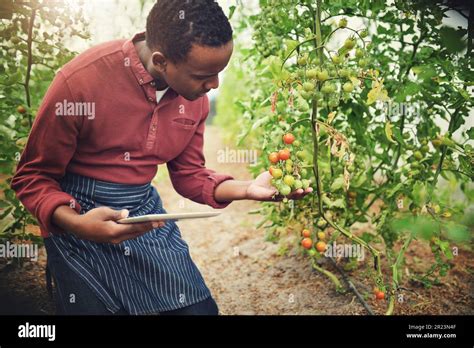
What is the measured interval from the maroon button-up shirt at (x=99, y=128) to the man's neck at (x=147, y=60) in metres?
0.02

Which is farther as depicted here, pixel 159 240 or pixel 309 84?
pixel 159 240

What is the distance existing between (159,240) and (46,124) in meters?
0.52

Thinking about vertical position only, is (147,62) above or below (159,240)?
above

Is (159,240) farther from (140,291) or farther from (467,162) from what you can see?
(467,162)

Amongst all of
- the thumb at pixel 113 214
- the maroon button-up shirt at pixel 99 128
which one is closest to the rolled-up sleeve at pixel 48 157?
the maroon button-up shirt at pixel 99 128

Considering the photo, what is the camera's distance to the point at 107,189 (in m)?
1.63

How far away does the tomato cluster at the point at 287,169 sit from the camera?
61.7 inches

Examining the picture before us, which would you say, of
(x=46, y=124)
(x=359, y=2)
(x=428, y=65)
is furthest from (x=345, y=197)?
(x=46, y=124)

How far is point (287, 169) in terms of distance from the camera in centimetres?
159

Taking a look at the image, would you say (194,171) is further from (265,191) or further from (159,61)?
(159,61)

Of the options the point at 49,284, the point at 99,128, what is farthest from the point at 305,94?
the point at 49,284

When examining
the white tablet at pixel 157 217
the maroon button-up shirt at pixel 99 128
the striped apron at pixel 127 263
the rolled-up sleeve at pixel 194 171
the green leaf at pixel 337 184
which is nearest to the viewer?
the white tablet at pixel 157 217
